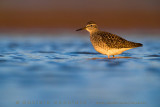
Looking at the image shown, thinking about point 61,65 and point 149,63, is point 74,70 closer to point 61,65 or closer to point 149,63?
point 61,65

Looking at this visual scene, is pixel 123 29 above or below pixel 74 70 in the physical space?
above

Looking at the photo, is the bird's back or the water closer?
the water

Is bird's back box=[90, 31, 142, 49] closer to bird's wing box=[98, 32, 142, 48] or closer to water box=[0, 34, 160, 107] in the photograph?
bird's wing box=[98, 32, 142, 48]

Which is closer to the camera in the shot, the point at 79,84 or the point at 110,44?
the point at 79,84

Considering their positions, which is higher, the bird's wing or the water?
the bird's wing

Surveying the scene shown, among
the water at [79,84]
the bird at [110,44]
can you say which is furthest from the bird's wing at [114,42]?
the water at [79,84]

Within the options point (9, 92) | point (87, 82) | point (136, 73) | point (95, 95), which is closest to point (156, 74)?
point (136, 73)

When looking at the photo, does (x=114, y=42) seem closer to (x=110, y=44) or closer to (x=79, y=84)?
(x=110, y=44)

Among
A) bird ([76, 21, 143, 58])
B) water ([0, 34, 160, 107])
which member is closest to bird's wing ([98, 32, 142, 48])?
bird ([76, 21, 143, 58])

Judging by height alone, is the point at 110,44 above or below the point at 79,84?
above

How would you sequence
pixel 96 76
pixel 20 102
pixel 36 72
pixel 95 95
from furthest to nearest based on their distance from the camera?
1. pixel 36 72
2. pixel 96 76
3. pixel 95 95
4. pixel 20 102

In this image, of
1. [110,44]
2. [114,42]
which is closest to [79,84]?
[110,44]
